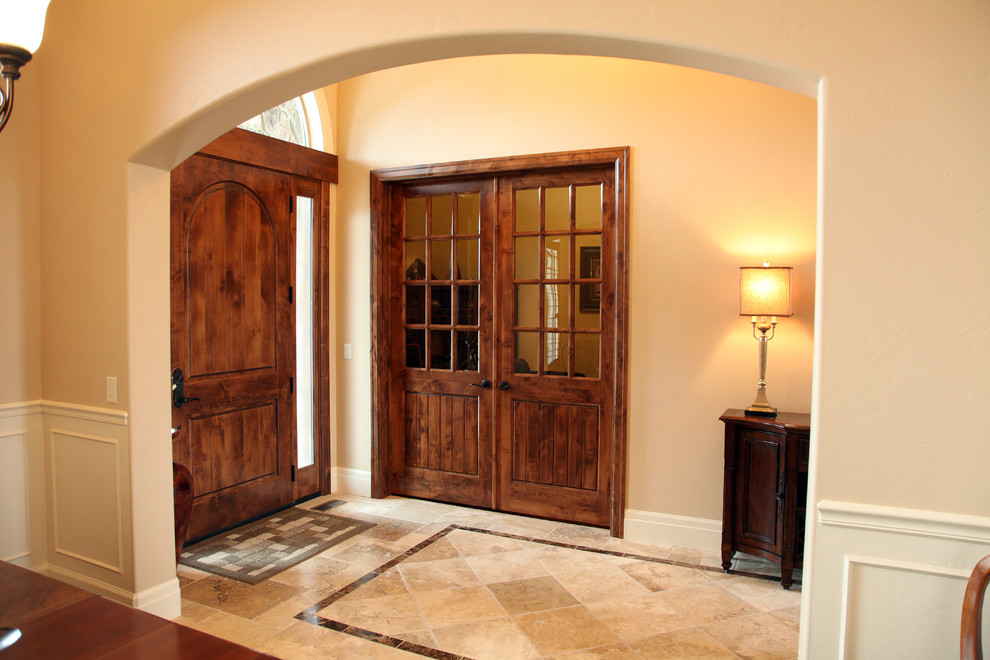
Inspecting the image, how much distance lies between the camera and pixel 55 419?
3047 millimetres

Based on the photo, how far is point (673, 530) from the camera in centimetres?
378

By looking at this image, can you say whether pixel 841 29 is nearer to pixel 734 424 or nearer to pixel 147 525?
pixel 734 424

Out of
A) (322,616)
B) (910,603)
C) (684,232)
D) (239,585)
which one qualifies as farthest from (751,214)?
(239,585)

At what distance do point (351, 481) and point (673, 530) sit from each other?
92.6 inches

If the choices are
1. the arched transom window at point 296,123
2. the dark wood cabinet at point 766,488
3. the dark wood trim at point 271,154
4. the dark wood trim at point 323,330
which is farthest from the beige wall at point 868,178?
the dark wood trim at point 323,330

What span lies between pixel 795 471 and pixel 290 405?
3.19m

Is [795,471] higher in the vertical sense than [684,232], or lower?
lower

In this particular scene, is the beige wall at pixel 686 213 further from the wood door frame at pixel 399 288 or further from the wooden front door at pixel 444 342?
the wooden front door at pixel 444 342

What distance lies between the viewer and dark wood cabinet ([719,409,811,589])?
3.14 meters

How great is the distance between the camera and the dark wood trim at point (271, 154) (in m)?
3.80

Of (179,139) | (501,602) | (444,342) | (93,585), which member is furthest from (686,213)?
(93,585)

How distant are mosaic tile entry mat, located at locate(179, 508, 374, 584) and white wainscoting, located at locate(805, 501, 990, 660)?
267cm

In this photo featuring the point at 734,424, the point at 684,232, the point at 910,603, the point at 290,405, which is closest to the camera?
the point at 910,603

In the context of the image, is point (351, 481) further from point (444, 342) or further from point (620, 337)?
point (620, 337)
